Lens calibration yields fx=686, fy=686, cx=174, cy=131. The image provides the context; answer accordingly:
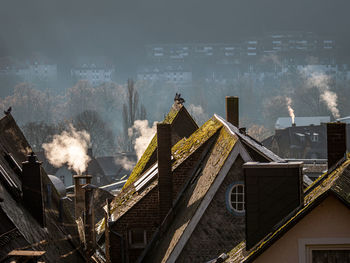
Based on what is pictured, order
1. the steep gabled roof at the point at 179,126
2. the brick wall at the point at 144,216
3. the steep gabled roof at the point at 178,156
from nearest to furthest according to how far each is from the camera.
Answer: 1. the brick wall at the point at 144,216
2. the steep gabled roof at the point at 178,156
3. the steep gabled roof at the point at 179,126

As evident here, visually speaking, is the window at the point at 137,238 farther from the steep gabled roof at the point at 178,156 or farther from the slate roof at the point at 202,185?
the steep gabled roof at the point at 178,156

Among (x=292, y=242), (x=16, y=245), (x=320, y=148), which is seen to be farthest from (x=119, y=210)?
(x=320, y=148)

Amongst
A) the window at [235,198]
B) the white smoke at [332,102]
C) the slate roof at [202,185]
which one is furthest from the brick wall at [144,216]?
the white smoke at [332,102]

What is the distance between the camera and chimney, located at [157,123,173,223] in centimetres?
1927

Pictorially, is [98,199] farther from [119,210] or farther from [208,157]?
[208,157]

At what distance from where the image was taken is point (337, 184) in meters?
10.6

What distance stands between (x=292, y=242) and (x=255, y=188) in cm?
125

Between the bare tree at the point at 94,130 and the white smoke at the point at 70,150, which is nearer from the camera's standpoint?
the white smoke at the point at 70,150

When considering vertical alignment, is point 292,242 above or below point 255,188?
below

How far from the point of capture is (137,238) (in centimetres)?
2009

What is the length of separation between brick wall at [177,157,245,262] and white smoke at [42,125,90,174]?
157 ft

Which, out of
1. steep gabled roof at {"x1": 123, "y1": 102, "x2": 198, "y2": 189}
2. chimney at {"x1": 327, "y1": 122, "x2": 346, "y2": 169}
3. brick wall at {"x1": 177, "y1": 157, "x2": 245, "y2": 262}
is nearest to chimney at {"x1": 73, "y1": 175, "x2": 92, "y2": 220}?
steep gabled roof at {"x1": 123, "y1": 102, "x2": 198, "y2": 189}

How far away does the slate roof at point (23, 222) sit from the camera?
38.7 feet

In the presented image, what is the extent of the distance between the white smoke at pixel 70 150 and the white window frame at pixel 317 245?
2124 inches
